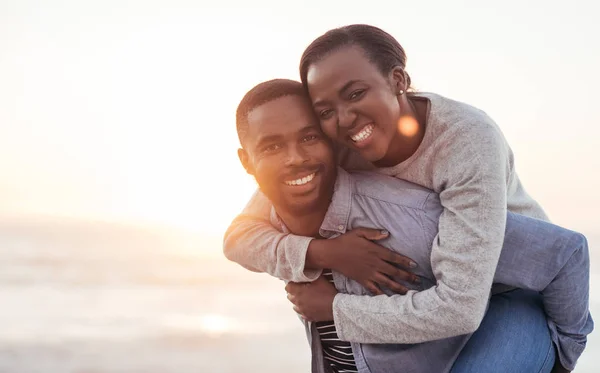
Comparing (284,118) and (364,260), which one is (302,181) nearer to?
(284,118)

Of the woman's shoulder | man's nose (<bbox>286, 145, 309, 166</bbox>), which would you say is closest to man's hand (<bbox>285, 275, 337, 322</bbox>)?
man's nose (<bbox>286, 145, 309, 166</bbox>)

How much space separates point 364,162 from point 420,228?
471mm

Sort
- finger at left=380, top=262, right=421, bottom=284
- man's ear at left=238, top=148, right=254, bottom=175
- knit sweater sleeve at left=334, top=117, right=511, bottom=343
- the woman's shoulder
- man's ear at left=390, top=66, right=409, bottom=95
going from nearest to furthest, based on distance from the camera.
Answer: knit sweater sleeve at left=334, top=117, right=511, bottom=343, the woman's shoulder, finger at left=380, top=262, right=421, bottom=284, man's ear at left=390, top=66, right=409, bottom=95, man's ear at left=238, top=148, right=254, bottom=175

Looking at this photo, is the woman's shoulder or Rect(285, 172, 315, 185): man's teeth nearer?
the woman's shoulder

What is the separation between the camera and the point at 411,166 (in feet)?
9.63

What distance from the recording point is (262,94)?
3068 mm

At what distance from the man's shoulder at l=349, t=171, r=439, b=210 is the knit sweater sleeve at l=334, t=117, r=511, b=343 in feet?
0.30

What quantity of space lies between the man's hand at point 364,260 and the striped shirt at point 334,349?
0.16 m

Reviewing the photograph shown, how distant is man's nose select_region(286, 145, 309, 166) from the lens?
2.97 m

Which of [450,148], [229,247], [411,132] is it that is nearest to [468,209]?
[450,148]

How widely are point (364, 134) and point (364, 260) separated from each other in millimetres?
498

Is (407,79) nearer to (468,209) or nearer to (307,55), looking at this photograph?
(307,55)

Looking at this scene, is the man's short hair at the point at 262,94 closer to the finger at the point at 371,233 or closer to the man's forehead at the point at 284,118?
the man's forehead at the point at 284,118

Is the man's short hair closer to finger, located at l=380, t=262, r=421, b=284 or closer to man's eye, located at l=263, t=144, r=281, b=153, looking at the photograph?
man's eye, located at l=263, t=144, r=281, b=153
